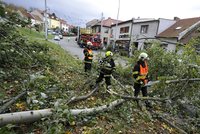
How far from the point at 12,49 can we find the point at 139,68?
388 cm

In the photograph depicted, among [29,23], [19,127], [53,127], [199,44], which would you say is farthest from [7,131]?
[199,44]

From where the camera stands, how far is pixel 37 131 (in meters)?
3.70

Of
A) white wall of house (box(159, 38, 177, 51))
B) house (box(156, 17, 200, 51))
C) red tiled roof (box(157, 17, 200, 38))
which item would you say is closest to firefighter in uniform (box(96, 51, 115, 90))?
white wall of house (box(159, 38, 177, 51))

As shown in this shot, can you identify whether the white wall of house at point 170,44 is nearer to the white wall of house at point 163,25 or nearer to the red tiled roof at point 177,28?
the red tiled roof at point 177,28

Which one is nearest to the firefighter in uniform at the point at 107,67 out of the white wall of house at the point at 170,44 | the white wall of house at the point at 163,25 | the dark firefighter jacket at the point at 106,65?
the dark firefighter jacket at the point at 106,65

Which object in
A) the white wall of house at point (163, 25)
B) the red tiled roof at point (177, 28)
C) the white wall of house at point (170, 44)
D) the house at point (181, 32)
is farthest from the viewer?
the white wall of house at point (163, 25)

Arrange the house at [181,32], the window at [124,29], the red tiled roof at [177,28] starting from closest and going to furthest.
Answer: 1. the house at [181,32]
2. the red tiled roof at [177,28]
3. the window at [124,29]

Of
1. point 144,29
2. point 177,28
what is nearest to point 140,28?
point 144,29

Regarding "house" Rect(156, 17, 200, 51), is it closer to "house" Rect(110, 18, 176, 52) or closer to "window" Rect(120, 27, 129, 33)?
"house" Rect(110, 18, 176, 52)

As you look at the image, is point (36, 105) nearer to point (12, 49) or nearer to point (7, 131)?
point (7, 131)

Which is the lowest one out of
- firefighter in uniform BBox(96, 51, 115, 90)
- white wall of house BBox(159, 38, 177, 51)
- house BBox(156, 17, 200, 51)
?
firefighter in uniform BBox(96, 51, 115, 90)

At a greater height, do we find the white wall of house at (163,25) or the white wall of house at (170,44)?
the white wall of house at (163,25)

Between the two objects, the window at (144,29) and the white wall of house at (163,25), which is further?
the window at (144,29)

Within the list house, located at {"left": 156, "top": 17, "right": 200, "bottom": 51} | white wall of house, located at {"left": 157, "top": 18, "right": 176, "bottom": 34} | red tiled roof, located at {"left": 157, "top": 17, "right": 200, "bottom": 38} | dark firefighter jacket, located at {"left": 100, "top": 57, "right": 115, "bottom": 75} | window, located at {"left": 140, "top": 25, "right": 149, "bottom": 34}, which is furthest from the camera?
window, located at {"left": 140, "top": 25, "right": 149, "bottom": 34}
